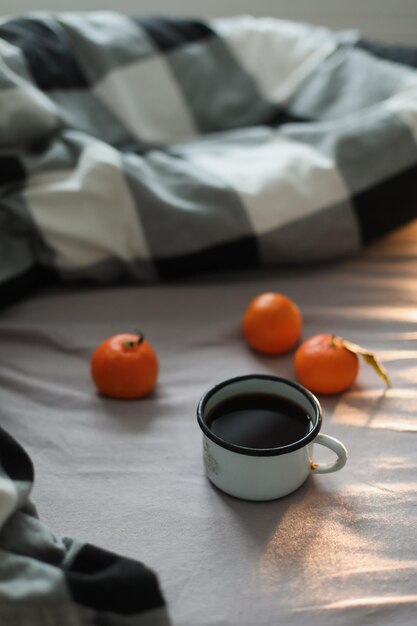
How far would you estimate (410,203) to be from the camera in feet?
3.13

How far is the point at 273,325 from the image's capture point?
77cm

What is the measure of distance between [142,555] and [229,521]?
8 centimetres

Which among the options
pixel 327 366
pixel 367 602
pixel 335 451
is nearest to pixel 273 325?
pixel 327 366

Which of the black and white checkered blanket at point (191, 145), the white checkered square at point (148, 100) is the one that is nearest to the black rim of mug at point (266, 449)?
the black and white checkered blanket at point (191, 145)

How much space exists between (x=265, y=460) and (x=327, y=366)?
0.17 metres

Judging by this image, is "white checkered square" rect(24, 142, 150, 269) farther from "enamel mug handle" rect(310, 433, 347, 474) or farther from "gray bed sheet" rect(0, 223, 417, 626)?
"enamel mug handle" rect(310, 433, 347, 474)

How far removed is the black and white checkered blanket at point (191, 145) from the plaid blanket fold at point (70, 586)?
400 mm

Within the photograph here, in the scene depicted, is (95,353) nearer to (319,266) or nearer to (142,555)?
(142,555)

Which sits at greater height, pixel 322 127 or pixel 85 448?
pixel 322 127

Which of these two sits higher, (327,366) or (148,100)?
(148,100)

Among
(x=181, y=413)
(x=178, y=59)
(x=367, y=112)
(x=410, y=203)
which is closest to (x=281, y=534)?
(x=181, y=413)

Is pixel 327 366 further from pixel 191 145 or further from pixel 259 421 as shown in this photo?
pixel 191 145

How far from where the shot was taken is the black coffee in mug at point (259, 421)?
1.94ft

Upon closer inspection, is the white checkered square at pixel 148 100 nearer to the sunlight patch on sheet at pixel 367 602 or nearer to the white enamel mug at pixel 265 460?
the white enamel mug at pixel 265 460
